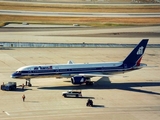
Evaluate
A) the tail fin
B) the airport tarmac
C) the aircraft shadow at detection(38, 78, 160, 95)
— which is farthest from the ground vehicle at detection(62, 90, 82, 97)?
the tail fin

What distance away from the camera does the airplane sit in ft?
275

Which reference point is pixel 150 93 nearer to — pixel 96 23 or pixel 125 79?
pixel 125 79

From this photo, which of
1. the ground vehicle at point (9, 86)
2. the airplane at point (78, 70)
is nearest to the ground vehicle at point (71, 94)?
the airplane at point (78, 70)

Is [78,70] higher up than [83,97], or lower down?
higher up

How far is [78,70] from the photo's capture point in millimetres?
85625

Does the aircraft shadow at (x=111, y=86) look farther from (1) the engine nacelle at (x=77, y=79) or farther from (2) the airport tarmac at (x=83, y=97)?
(1) the engine nacelle at (x=77, y=79)

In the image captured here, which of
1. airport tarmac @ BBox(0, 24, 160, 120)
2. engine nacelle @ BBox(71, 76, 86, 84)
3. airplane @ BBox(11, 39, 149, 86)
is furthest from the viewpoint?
airplane @ BBox(11, 39, 149, 86)

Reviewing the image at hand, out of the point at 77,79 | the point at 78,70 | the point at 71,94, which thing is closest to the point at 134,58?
the point at 78,70

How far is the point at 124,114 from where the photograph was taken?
68938mm

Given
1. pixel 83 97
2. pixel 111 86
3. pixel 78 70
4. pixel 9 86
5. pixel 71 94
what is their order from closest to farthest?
pixel 71 94
pixel 83 97
pixel 9 86
pixel 78 70
pixel 111 86

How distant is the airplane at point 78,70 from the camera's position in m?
83.7

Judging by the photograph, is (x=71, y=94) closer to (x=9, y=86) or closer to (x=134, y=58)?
A: (x=9, y=86)

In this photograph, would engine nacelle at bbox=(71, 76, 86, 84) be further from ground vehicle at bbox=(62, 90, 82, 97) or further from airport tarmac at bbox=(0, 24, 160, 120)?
ground vehicle at bbox=(62, 90, 82, 97)

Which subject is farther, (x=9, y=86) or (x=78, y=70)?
(x=78, y=70)
